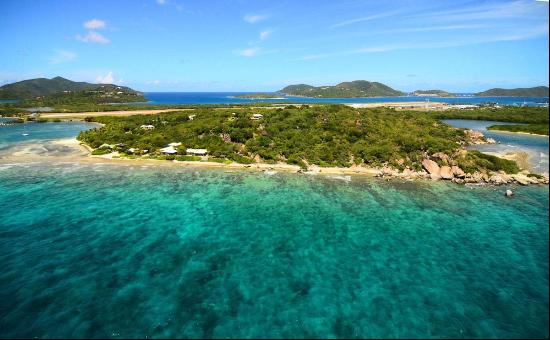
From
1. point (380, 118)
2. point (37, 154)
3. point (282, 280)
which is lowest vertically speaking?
point (282, 280)

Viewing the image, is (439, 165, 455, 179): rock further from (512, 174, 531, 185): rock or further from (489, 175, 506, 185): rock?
(512, 174, 531, 185): rock

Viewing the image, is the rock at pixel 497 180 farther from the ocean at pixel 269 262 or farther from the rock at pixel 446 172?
the rock at pixel 446 172

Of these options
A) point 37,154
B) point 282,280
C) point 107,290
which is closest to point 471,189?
point 282,280

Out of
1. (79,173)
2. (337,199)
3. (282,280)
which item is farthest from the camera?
(79,173)

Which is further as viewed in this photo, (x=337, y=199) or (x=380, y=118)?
(x=380, y=118)

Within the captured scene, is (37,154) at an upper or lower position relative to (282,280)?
upper

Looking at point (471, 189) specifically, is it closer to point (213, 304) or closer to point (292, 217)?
point (292, 217)

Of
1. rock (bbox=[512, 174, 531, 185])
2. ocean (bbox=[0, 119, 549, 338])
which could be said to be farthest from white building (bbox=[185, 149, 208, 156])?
rock (bbox=[512, 174, 531, 185])

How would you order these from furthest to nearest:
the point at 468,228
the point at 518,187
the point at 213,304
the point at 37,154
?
the point at 37,154 → the point at 518,187 → the point at 468,228 → the point at 213,304
